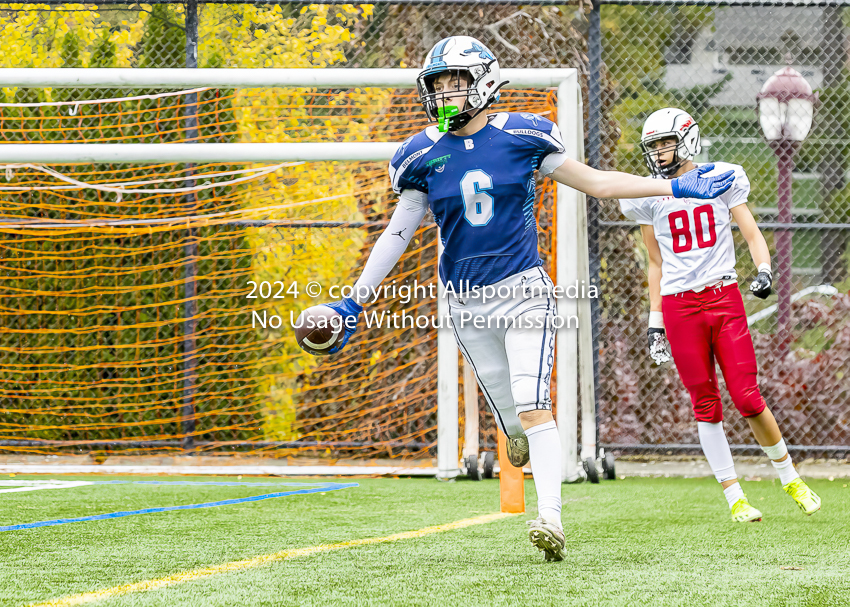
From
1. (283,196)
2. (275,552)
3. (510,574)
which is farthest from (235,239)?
(510,574)

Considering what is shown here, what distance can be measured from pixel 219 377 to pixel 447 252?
463 cm

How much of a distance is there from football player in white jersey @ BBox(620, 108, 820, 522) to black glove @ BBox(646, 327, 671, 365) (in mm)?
12

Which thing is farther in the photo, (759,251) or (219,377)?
(219,377)

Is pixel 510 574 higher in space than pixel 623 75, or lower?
lower

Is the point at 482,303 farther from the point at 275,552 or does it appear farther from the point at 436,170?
the point at 275,552

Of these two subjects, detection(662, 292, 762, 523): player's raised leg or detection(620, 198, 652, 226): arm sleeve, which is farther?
detection(620, 198, 652, 226): arm sleeve

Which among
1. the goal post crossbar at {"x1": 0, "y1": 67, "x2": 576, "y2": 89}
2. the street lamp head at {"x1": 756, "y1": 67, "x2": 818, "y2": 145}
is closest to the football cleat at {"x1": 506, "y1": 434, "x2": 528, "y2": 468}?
the goal post crossbar at {"x1": 0, "y1": 67, "x2": 576, "y2": 89}

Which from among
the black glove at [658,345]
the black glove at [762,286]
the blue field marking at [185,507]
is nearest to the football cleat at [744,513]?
the black glove at [658,345]

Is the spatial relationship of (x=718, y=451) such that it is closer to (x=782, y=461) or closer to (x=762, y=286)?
(x=782, y=461)

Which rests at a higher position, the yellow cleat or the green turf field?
the yellow cleat

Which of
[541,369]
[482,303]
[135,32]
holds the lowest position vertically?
[541,369]

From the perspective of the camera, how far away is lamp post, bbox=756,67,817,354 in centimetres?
754

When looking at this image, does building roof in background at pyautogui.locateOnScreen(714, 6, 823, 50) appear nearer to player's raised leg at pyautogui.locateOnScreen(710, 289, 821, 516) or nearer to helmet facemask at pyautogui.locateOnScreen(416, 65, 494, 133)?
player's raised leg at pyautogui.locateOnScreen(710, 289, 821, 516)

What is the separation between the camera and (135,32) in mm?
11242
